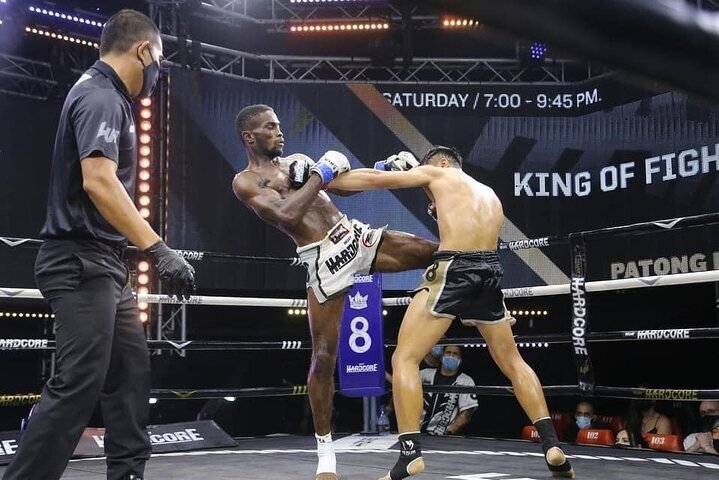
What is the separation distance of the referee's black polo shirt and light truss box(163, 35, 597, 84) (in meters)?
5.98

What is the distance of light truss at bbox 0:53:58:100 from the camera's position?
25.8 feet

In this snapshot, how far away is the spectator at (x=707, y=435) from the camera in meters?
4.60

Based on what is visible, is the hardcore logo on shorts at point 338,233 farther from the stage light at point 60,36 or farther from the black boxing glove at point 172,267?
the stage light at point 60,36

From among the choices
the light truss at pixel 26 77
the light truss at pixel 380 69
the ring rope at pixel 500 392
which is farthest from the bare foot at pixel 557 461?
the light truss at pixel 26 77

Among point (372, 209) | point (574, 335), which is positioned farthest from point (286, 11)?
point (574, 335)

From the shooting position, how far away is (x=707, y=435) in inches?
187

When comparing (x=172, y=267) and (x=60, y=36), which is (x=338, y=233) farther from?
(x=60, y=36)

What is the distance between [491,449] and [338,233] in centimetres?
150

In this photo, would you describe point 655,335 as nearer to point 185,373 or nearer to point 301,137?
point 301,137

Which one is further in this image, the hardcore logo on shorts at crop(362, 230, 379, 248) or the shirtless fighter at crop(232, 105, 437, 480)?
the hardcore logo on shorts at crop(362, 230, 379, 248)

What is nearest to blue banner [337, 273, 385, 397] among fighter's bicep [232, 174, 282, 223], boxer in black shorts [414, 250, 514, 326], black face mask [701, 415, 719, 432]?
fighter's bicep [232, 174, 282, 223]

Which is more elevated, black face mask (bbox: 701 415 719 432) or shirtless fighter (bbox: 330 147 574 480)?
shirtless fighter (bbox: 330 147 574 480)

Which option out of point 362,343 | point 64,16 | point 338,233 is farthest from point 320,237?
point 64,16

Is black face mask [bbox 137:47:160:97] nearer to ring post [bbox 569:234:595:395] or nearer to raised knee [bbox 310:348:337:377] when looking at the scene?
raised knee [bbox 310:348:337:377]
